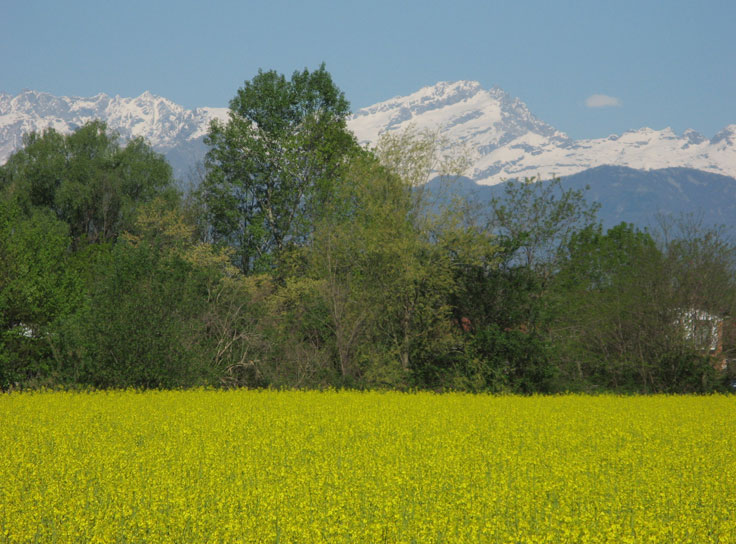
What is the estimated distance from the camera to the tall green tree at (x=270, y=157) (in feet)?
133

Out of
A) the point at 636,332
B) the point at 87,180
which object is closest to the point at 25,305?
the point at 636,332

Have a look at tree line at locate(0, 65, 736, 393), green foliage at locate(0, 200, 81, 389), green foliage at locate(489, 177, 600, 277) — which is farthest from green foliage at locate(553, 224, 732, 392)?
green foliage at locate(0, 200, 81, 389)

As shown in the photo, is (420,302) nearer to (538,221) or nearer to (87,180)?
(538,221)

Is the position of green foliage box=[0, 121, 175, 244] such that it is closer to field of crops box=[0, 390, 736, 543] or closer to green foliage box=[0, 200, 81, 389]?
green foliage box=[0, 200, 81, 389]

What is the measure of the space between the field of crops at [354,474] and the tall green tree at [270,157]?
79.5 feet

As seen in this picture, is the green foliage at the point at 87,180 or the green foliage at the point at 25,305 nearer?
the green foliage at the point at 25,305

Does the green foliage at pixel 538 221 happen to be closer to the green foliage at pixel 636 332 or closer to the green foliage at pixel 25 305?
the green foliage at pixel 636 332

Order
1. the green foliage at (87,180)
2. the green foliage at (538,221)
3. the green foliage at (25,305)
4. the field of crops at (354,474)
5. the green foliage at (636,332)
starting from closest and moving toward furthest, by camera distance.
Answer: the field of crops at (354,474)
the green foliage at (25,305)
the green foliage at (636,332)
the green foliage at (538,221)
the green foliage at (87,180)

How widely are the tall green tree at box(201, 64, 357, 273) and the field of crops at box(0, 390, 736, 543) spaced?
24.2m

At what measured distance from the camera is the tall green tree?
40.5m

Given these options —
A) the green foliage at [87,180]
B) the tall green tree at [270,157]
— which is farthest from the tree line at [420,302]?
the green foliage at [87,180]

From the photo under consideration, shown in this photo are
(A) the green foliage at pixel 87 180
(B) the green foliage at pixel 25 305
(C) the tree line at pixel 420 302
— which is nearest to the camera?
(B) the green foliage at pixel 25 305

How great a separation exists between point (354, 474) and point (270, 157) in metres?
33.4

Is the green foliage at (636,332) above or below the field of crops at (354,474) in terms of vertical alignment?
above
